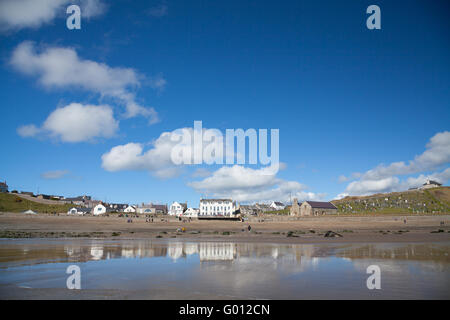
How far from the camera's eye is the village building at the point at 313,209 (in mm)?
100938

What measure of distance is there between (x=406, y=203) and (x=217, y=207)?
65577mm

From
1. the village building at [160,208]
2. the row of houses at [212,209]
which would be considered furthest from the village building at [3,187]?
the village building at [160,208]

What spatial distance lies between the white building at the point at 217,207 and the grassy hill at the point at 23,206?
159ft

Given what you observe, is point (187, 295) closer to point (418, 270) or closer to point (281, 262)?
point (281, 262)

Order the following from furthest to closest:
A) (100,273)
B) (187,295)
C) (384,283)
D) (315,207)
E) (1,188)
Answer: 1. (1,188)
2. (315,207)
3. (100,273)
4. (384,283)
5. (187,295)

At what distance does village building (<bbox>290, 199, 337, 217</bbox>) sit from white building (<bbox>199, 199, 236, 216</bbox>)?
23747mm

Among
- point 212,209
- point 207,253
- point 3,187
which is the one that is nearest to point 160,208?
point 212,209

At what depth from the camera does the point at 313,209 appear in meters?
101

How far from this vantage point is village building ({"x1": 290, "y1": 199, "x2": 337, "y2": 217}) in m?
101

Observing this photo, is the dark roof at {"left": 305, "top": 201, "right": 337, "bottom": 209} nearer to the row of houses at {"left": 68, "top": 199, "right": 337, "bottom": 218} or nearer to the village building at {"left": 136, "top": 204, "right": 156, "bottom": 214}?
the row of houses at {"left": 68, "top": 199, "right": 337, "bottom": 218}

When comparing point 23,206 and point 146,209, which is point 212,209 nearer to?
point 146,209

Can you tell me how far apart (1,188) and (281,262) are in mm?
161888
